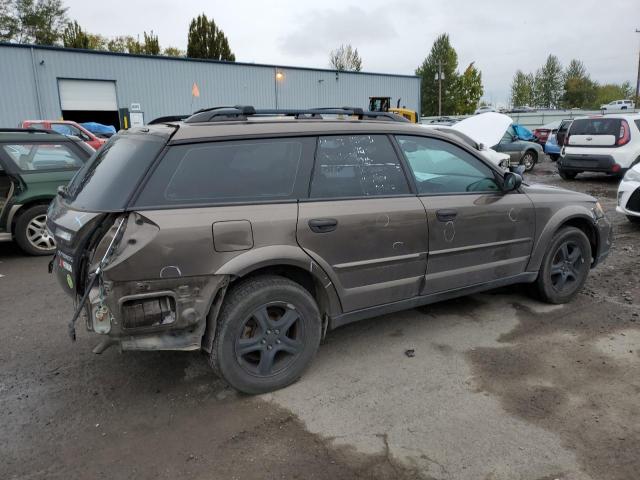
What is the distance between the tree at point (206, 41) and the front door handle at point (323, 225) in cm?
5022

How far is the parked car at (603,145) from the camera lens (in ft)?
40.6

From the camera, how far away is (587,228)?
4.86 metres

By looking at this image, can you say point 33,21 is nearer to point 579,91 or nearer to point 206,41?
point 206,41

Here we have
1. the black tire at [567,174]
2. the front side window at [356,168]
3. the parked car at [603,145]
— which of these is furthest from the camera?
the black tire at [567,174]

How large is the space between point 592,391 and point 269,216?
2391mm

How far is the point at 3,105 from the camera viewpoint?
22234 millimetres

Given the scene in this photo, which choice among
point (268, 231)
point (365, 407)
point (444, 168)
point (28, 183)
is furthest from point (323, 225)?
point (28, 183)

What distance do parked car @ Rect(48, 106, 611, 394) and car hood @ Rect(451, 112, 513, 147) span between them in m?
6.80

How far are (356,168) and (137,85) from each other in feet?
83.4

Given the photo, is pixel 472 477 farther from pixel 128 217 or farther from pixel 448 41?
pixel 448 41

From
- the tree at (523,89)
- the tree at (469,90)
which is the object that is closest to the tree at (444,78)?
the tree at (469,90)

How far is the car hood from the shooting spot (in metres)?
10.5

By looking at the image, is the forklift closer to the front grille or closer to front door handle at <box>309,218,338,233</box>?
the front grille

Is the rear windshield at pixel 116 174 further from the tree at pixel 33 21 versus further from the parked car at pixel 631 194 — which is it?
the tree at pixel 33 21
